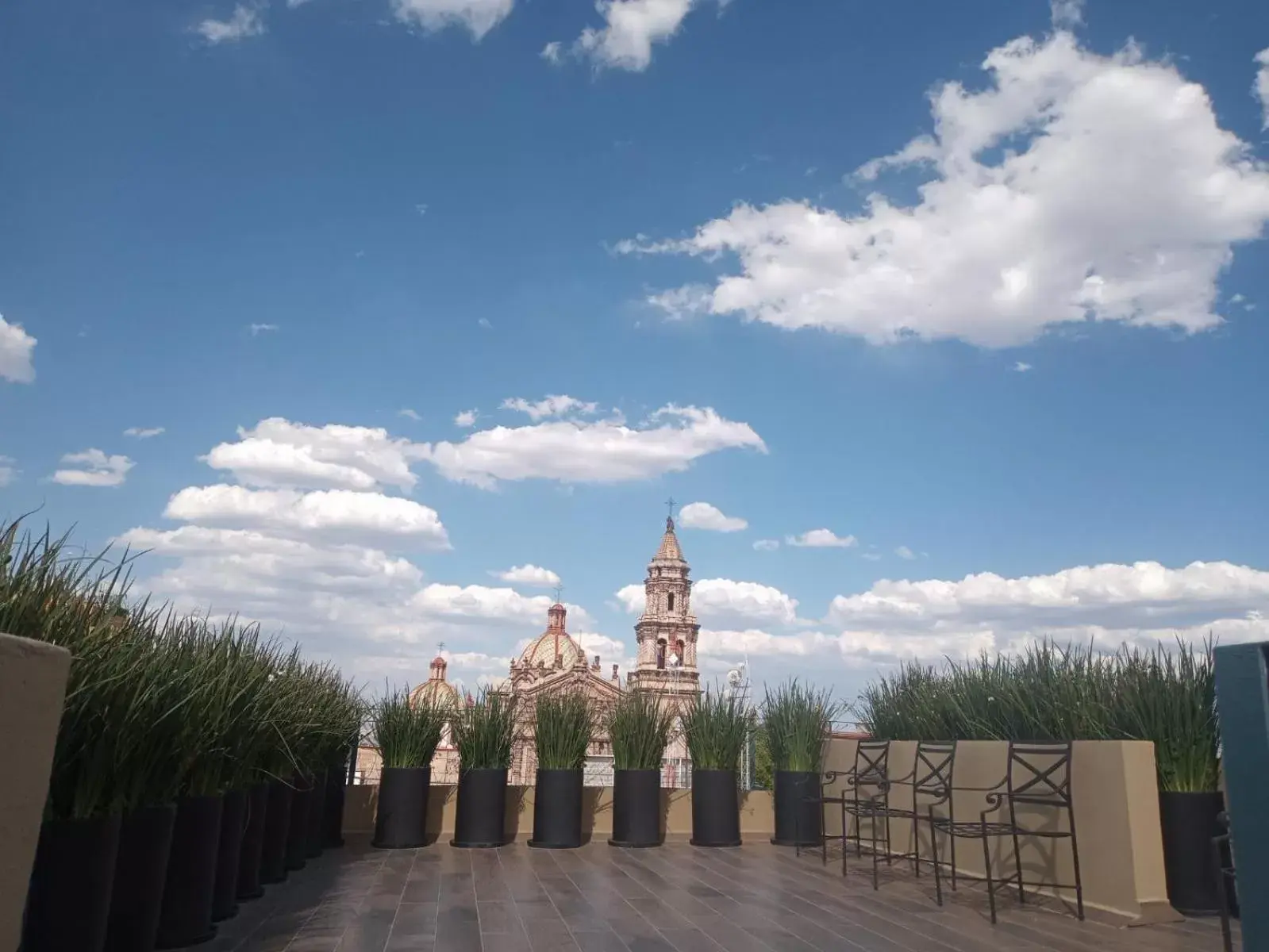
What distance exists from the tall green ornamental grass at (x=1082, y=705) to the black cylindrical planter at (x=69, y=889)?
4270mm

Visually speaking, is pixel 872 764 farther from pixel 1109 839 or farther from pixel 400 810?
pixel 400 810

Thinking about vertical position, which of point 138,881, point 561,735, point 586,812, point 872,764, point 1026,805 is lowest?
point 586,812

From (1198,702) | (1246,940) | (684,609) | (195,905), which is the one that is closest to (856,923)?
(1198,702)

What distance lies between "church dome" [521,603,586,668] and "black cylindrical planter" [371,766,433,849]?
→ 49492 mm

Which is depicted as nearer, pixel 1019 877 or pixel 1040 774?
pixel 1040 774

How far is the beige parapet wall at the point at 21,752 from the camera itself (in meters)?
1.78

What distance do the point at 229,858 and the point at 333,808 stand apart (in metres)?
2.86

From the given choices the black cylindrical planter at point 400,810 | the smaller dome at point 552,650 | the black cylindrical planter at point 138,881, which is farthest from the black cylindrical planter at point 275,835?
the smaller dome at point 552,650

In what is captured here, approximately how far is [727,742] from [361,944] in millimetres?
4124

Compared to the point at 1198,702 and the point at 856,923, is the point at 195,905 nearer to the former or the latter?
the point at 856,923

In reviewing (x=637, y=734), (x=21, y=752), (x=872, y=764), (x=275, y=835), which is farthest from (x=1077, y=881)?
(x=21, y=752)

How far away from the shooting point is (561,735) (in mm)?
7078

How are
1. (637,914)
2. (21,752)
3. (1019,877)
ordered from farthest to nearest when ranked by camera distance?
(1019,877) → (637,914) → (21,752)

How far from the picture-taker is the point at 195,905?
3.64 meters
